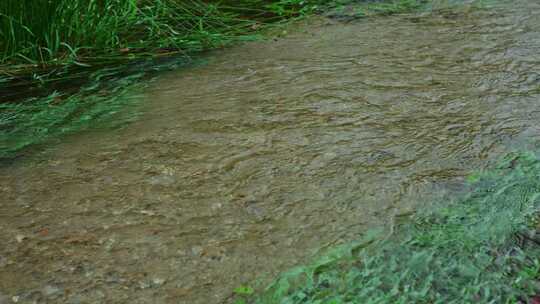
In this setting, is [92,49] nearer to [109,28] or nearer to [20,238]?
[109,28]

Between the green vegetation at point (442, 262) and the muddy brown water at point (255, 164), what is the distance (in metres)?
0.08

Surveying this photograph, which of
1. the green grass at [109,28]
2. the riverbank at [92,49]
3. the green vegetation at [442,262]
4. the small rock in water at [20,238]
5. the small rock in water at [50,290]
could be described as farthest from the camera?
the green grass at [109,28]

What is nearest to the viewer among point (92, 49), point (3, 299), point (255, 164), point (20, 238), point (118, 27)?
point (3, 299)

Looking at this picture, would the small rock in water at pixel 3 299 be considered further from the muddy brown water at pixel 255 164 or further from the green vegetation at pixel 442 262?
the green vegetation at pixel 442 262

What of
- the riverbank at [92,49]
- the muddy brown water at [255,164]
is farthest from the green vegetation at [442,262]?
the riverbank at [92,49]

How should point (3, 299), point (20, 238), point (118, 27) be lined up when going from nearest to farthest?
point (3, 299) → point (20, 238) → point (118, 27)

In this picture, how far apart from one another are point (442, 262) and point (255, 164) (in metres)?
0.78

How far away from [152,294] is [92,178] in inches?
Result: 27.7

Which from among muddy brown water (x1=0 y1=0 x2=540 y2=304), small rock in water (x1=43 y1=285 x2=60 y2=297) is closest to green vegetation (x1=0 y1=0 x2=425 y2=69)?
muddy brown water (x1=0 y1=0 x2=540 y2=304)

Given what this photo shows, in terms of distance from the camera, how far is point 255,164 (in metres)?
2.28

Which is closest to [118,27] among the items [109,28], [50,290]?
[109,28]

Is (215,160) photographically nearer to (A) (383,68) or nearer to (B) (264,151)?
(B) (264,151)

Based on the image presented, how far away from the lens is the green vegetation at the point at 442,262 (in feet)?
5.23

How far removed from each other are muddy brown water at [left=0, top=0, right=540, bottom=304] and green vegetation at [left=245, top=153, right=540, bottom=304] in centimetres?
8
